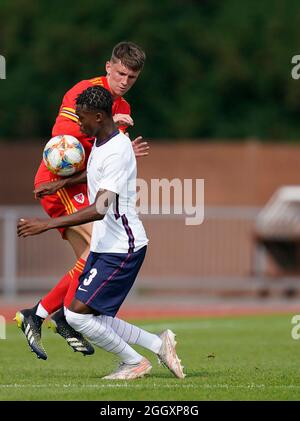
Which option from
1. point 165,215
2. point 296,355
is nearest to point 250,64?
point 165,215

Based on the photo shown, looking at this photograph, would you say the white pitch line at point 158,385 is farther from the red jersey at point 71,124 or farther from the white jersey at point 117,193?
the red jersey at point 71,124

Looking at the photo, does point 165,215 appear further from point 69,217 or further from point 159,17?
point 69,217

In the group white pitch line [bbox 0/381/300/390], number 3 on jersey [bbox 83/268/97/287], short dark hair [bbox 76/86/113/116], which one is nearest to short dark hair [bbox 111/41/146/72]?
short dark hair [bbox 76/86/113/116]

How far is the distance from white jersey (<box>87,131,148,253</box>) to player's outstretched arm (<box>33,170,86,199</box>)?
0.57m

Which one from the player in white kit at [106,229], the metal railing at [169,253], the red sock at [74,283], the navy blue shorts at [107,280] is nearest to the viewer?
the player in white kit at [106,229]

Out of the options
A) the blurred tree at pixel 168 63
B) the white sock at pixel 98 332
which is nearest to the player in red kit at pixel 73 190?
the white sock at pixel 98 332

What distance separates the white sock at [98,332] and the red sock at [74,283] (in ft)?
0.80

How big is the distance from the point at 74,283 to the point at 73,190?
0.80m

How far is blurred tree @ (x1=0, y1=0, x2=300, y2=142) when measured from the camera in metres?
28.8

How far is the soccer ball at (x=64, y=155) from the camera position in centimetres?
1014

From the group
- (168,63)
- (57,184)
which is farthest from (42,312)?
(168,63)

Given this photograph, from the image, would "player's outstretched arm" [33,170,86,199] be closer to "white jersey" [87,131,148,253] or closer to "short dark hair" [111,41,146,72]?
"white jersey" [87,131,148,253]

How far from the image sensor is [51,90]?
1140 inches

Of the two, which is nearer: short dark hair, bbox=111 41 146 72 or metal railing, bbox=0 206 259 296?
short dark hair, bbox=111 41 146 72
